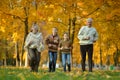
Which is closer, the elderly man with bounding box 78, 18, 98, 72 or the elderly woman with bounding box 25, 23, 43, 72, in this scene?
the elderly woman with bounding box 25, 23, 43, 72

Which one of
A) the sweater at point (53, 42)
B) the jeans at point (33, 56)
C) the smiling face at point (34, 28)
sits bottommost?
the jeans at point (33, 56)

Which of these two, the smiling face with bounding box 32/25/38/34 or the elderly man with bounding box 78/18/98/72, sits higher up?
the smiling face with bounding box 32/25/38/34

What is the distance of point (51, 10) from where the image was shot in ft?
82.5

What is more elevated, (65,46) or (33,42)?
(33,42)

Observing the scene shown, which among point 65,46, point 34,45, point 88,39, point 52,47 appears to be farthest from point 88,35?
point 65,46

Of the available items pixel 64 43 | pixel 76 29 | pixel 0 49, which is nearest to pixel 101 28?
pixel 76 29

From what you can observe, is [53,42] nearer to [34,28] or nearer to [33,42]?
[33,42]

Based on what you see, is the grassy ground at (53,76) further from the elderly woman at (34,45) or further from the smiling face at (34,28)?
the smiling face at (34,28)

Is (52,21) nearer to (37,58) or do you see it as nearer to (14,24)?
(14,24)

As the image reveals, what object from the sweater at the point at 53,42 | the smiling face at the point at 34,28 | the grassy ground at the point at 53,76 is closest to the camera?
the grassy ground at the point at 53,76

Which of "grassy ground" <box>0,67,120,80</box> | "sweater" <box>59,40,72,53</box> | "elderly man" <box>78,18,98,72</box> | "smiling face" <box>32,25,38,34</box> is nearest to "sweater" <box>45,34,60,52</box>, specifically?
"sweater" <box>59,40,72,53</box>

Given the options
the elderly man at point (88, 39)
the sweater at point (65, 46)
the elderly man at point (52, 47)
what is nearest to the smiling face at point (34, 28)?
the elderly man at point (52, 47)

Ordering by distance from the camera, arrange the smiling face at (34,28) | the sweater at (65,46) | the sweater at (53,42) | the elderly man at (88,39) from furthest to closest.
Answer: the sweater at (65,46)
the sweater at (53,42)
the elderly man at (88,39)
the smiling face at (34,28)

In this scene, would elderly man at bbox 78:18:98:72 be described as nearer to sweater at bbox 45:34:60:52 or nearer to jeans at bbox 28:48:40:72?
sweater at bbox 45:34:60:52
